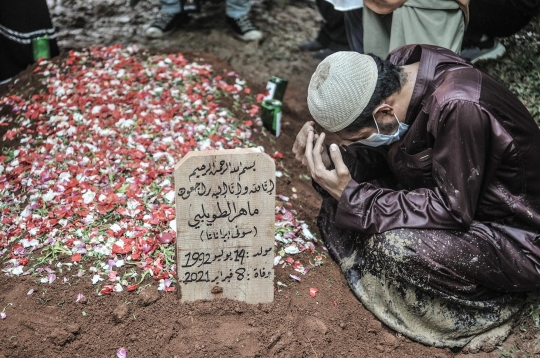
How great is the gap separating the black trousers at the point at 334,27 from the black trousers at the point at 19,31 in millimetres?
2351

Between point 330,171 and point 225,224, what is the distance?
22.9 inches

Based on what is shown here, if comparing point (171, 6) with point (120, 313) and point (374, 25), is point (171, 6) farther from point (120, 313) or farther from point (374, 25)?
point (120, 313)

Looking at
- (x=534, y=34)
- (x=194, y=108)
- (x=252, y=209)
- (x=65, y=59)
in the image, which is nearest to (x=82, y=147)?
(x=194, y=108)

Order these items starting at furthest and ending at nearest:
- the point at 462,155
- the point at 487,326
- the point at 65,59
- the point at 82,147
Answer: the point at 65,59 → the point at 82,147 → the point at 487,326 → the point at 462,155

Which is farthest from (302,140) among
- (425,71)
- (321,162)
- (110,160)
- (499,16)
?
(499,16)

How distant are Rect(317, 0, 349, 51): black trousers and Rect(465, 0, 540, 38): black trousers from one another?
1366 millimetres

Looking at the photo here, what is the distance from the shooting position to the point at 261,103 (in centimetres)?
395

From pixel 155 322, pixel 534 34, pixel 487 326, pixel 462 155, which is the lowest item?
pixel 487 326

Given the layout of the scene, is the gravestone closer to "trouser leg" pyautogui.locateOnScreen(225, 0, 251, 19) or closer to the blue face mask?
the blue face mask

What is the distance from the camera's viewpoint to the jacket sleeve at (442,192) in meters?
2.19

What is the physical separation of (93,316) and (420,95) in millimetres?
1713

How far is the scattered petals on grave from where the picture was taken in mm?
2625

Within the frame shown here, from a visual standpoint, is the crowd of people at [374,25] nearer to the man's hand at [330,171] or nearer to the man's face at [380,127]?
the man's face at [380,127]

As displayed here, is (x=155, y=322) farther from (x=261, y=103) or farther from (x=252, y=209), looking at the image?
(x=261, y=103)
